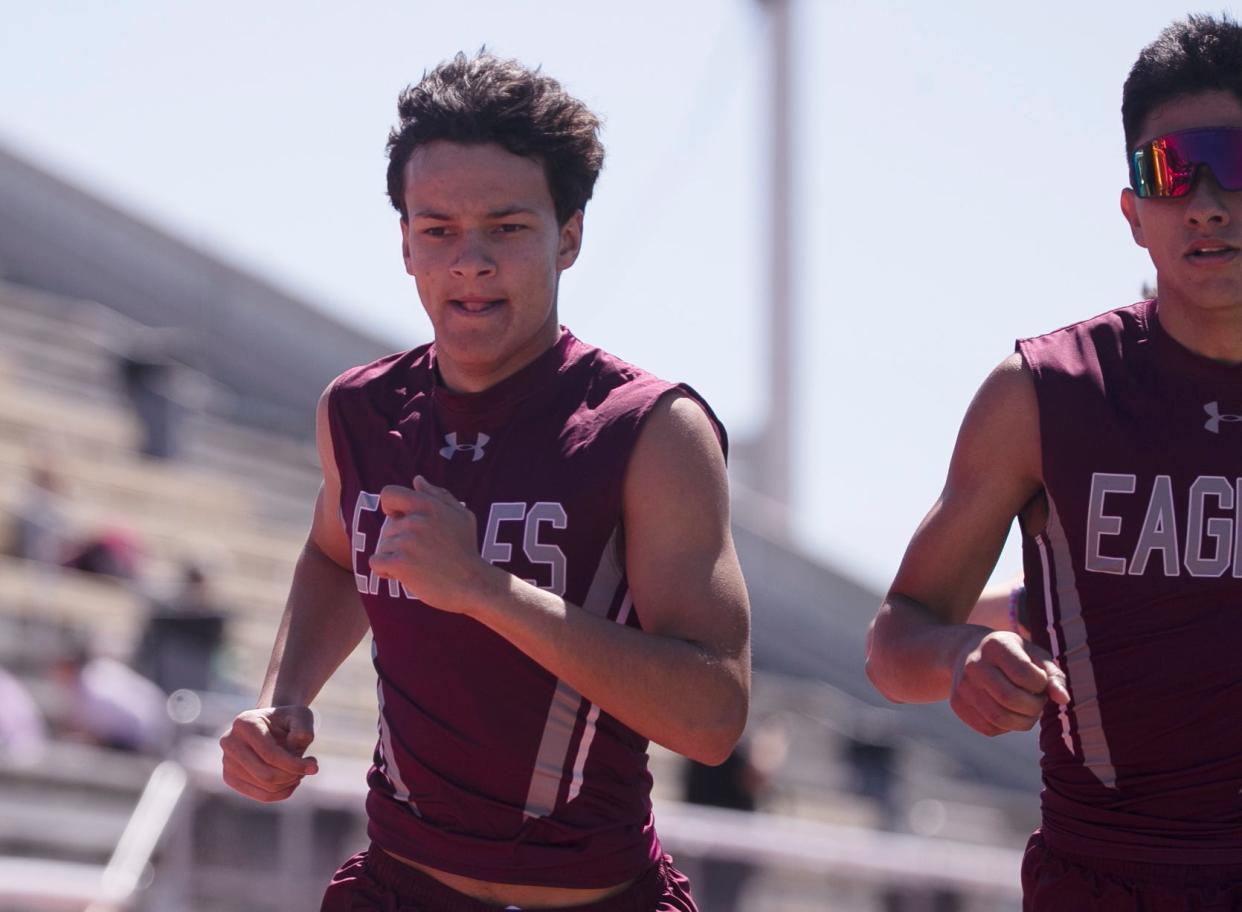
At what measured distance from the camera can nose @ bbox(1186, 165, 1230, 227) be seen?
10.8 feet

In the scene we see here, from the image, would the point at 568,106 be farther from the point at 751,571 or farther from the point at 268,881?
the point at 751,571

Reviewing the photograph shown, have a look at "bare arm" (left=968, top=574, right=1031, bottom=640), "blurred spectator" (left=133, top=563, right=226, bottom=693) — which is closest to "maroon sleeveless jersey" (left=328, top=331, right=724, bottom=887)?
"bare arm" (left=968, top=574, right=1031, bottom=640)

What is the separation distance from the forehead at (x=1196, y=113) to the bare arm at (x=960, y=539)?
45 cm

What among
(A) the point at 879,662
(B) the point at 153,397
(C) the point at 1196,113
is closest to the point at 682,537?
(A) the point at 879,662

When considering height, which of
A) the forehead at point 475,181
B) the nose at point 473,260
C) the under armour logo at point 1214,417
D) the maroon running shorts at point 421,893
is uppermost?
the forehead at point 475,181

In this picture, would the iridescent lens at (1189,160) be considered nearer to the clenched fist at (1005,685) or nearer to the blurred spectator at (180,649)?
the clenched fist at (1005,685)

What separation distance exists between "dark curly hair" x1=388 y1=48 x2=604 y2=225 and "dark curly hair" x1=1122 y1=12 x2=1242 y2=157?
3.02 ft

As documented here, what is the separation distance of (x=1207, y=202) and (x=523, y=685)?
1.34 metres

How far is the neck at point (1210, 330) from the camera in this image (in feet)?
11.2

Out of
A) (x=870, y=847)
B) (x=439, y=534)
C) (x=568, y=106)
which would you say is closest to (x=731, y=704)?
(x=439, y=534)

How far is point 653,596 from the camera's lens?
3.30 m

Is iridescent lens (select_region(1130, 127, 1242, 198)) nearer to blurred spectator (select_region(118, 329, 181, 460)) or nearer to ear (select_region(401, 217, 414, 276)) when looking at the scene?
ear (select_region(401, 217, 414, 276))

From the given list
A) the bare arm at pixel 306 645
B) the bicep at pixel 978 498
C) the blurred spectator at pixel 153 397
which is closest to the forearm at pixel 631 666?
the bicep at pixel 978 498

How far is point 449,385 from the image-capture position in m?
3.66
